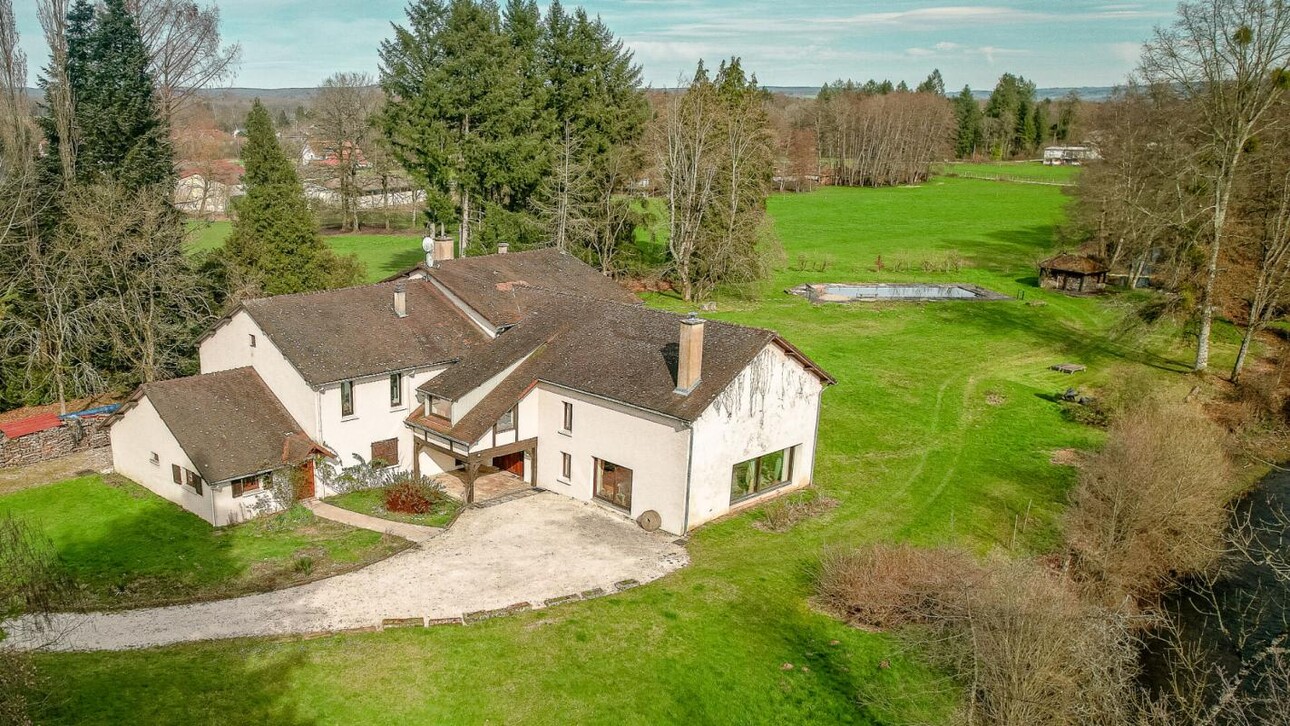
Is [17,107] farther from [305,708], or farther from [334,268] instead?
[305,708]

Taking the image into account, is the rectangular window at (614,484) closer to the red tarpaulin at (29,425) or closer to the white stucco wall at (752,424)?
the white stucco wall at (752,424)

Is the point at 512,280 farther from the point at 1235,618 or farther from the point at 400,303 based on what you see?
the point at 1235,618

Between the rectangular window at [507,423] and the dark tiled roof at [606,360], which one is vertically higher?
the dark tiled roof at [606,360]

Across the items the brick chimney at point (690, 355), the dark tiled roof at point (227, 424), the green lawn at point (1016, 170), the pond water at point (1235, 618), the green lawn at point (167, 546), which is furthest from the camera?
the green lawn at point (1016, 170)

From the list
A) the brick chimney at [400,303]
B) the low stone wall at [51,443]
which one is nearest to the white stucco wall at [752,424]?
the brick chimney at [400,303]

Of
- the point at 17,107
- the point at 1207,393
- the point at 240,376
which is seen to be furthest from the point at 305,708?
the point at 1207,393

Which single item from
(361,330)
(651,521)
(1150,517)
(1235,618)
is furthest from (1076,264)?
(361,330)
